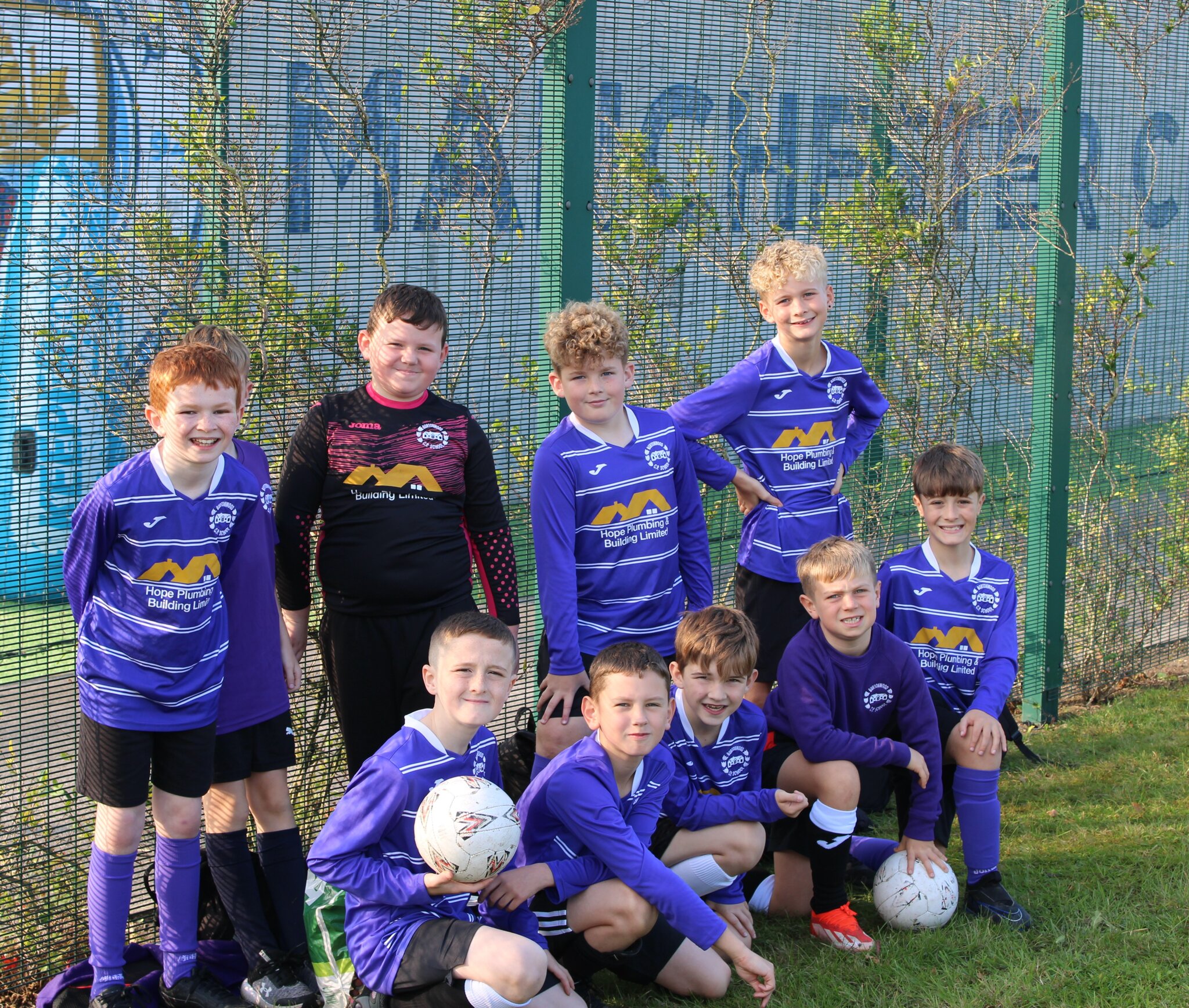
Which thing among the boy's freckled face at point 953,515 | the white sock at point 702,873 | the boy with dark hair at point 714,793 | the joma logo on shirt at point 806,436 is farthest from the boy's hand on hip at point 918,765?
the joma logo on shirt at point 806,436

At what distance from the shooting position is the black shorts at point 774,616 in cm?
423

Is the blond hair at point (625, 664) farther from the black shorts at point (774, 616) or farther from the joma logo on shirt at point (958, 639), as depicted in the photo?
the joma logo on shirt at point (958, 639)

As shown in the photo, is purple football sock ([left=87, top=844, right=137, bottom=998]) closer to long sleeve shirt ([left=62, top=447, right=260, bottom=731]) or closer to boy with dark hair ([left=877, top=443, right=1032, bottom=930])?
long sleeve shirt ([left=62, top=447, right=260, bottom=731])

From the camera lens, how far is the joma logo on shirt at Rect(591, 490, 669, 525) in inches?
145

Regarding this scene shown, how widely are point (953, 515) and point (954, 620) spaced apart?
35cm

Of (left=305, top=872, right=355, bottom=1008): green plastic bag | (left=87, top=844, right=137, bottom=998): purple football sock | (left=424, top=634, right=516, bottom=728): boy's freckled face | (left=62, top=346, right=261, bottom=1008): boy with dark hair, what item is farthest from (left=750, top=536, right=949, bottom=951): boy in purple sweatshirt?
(left=87, top=844, right=137, bottom=998): purple football sock

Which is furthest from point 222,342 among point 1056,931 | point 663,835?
point 1056,931

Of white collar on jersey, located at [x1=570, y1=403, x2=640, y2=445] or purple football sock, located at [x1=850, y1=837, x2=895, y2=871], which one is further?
purple football sock, located at [x1=850, y1=837, x2=895, y2=871]

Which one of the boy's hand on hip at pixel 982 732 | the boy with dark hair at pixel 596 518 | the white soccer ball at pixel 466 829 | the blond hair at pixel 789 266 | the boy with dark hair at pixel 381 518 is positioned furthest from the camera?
the blond hair at pixel 789 266

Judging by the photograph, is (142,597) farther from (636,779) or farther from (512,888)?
(636,779)

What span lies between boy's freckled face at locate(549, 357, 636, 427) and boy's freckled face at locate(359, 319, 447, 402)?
0.39 meters

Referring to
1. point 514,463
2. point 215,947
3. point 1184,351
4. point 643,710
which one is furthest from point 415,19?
point 1184,351

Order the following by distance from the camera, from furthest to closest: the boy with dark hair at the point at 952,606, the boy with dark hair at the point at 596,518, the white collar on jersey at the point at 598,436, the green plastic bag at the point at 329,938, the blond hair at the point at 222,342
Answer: the boy with dark hair at the point at 952,606, the white collar on jersey at the point at 598,436, the boy with dark hair at the point at 596,518, the blond hair at the point at 222,342, the green plastic bag at the point at 329,938

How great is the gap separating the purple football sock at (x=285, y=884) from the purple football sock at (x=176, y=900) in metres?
0.24
